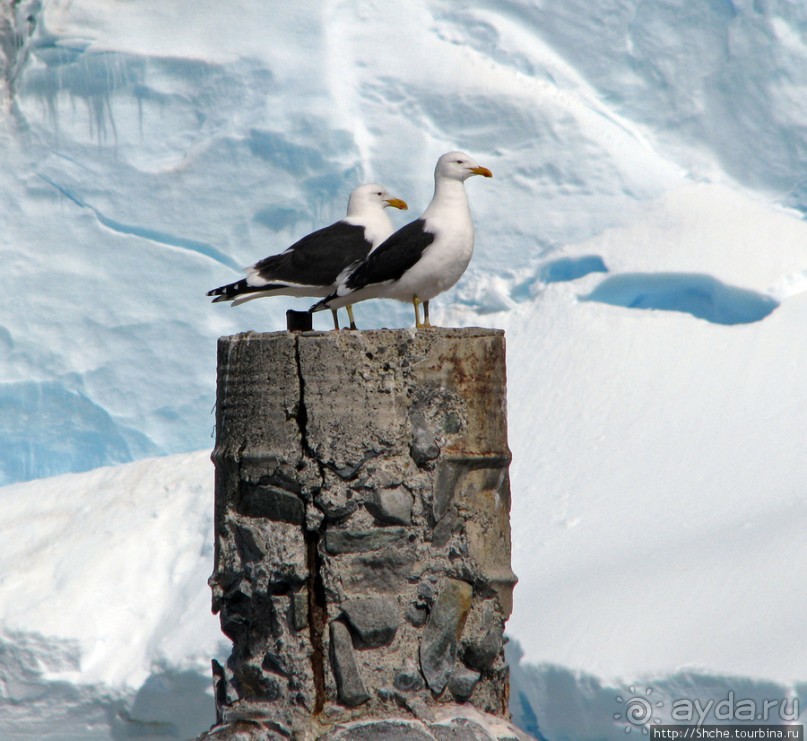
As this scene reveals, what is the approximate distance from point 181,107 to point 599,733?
284 inches

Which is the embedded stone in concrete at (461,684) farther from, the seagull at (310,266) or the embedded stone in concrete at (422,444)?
the seagull at (310,266)

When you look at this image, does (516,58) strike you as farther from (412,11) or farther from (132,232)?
(132,232)

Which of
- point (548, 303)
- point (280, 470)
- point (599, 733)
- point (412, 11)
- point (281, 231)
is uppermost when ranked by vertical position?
point (412, 11)

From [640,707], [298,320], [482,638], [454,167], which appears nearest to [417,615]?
[482,638]

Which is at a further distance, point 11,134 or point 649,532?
point 11,134

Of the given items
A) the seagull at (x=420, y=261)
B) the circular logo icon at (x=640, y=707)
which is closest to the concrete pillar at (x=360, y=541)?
the seagull at (x=420, y=261)

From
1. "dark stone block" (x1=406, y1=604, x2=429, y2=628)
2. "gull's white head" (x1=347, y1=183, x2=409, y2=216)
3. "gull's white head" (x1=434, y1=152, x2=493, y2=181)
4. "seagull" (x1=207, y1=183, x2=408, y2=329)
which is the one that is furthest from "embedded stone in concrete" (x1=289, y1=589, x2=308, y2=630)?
"gull's white head" (x1=347, y1=183, x2=409, y2=216)

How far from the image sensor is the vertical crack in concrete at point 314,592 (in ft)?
9.06

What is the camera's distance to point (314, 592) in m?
2.79

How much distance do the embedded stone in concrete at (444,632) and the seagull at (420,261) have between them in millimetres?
813

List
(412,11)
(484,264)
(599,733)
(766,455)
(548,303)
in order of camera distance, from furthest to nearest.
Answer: (412,11) < (484,264) < (548,303) < (766,455) < (599,733)

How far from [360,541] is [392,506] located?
0.35 feet

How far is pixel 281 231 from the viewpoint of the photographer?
10.9 m

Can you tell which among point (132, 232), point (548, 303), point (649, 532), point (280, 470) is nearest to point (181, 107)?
point (132, 232)
